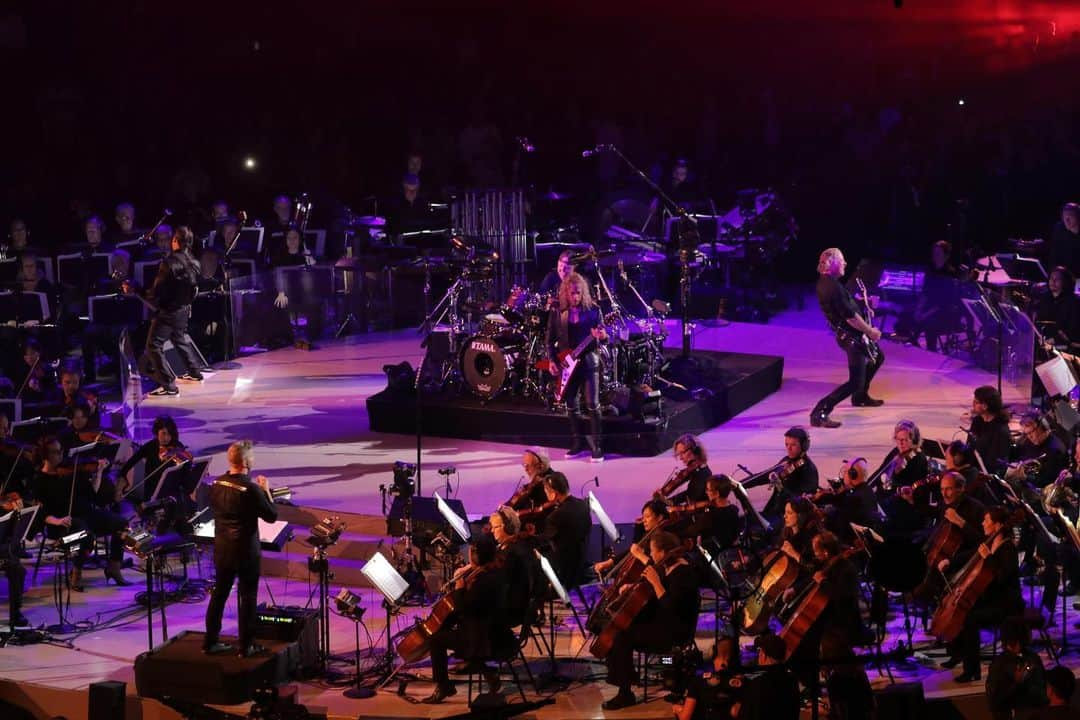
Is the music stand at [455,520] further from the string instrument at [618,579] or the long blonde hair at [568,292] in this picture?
the long blonde hair at [568,292]

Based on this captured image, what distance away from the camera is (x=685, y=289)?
17.1 metres

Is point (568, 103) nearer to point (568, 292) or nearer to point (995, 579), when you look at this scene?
point (568, 292)

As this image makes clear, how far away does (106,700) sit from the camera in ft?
34.3

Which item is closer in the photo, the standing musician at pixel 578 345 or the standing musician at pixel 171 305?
the standing musician at pixel 578 345

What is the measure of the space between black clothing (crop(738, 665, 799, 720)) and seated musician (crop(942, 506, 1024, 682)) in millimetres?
1817

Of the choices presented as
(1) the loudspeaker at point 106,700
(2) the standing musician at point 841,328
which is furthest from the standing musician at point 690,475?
(1) the loudspeaker at point 106,700

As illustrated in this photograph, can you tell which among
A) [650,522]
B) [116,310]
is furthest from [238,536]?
[116,310]

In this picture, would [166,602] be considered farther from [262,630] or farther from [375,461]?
[375,461]

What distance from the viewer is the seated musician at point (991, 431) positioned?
12711mm

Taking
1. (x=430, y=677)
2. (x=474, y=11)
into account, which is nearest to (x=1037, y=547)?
(x=430, y=677)

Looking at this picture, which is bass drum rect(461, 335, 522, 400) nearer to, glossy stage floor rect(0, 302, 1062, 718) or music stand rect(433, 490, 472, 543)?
glossy stage floor rect(0, 302, 1062, 718)

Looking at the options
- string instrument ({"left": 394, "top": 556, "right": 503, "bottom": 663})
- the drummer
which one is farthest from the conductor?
the drummer

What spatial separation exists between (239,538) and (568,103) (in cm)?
1519

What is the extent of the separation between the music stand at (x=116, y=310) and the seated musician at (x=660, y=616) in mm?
9546
